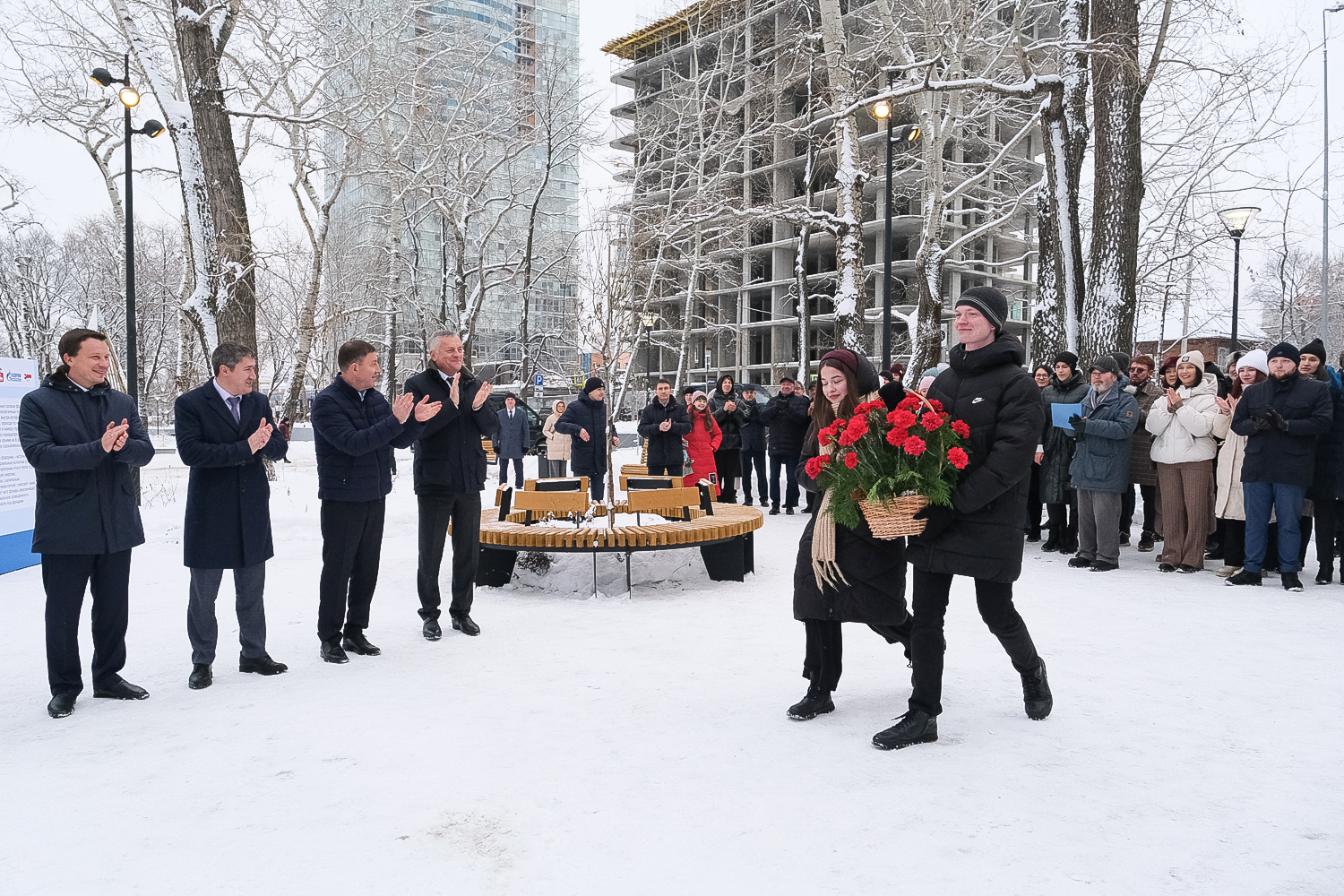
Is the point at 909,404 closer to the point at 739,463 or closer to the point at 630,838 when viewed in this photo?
the point at 630,838

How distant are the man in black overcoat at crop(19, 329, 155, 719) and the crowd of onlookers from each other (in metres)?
7.85

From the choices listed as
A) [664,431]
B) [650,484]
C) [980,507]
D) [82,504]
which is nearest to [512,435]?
[664,431]

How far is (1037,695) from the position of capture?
13.5 feet

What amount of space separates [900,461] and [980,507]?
419mm

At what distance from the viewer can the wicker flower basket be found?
145 inches

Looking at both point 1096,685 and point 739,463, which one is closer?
point 1096,685

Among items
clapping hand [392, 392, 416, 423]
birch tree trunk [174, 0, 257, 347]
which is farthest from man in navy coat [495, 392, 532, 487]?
clapping hand [392, 392, 416, 423]

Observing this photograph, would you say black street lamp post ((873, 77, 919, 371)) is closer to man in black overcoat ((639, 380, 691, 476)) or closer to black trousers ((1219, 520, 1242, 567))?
man in black overcoat ((639, 380, 691, 476))

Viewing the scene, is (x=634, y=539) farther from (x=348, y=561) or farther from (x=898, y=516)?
(x=898, y=516)

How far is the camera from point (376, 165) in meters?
21.9

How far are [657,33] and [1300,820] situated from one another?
49092 millimetres

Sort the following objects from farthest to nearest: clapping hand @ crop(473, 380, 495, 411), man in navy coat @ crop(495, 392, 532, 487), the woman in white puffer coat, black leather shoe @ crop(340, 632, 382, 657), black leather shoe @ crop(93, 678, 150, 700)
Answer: man in navy coat @ crop(495, 392, 532, 487) → the woman in white puffer coat → clapping hand @ crop(473, 380, 495, 411) → black leather shoe @ crop(340, 632, 382, 657) → black leather shoe @ crop(93, 678, 150, 700)

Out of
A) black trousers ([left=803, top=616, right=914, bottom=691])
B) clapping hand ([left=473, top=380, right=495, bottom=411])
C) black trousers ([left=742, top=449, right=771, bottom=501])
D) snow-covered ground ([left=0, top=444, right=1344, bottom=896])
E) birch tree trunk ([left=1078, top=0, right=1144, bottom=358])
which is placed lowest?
snow-covered ground ([left=0, top=444, right=1344, bottom=896])

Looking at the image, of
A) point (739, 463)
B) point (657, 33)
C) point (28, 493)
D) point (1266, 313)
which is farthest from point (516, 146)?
point (1266, 313)
